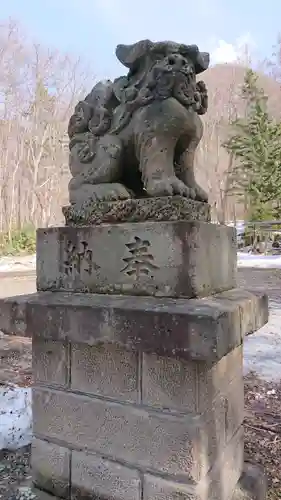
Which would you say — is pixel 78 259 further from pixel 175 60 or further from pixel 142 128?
pixel 175 60

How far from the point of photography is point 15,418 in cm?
282

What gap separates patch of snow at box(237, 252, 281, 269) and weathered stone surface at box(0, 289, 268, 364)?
1301cm

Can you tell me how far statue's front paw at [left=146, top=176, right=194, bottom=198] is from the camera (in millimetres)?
1751

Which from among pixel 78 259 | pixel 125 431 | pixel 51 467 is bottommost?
pixel 51 467

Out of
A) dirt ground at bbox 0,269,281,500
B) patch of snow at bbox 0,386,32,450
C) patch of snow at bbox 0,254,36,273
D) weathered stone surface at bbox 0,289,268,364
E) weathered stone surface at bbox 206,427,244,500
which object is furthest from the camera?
patch of snow at bbox 0,254,36,273

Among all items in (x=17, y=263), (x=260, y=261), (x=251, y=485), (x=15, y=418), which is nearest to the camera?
(x=251, y=485)

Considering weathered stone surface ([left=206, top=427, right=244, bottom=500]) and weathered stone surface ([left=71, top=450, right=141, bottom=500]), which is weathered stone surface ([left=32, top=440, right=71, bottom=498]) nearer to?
weathered stone surface ([left=71, top=450, right=141, bottom=500])

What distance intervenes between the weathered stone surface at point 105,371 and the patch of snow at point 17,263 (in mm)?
13377

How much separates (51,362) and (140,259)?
0.68m

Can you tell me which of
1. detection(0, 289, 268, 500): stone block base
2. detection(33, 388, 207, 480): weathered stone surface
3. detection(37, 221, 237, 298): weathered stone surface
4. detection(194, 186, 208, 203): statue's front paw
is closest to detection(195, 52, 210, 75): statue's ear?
detection(194, 186, 208, 203): statue's front paw

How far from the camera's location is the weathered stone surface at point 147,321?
4.61 ft

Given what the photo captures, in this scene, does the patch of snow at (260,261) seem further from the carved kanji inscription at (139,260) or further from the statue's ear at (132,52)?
the carved kanji inscription at (139,260)

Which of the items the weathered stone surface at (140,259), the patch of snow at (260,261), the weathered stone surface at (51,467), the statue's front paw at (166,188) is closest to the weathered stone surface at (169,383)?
the weathered stone surface at (140,259)

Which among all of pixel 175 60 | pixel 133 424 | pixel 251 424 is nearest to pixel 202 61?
pixel 175 60
